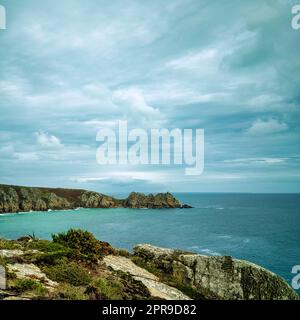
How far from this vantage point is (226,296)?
16328mm

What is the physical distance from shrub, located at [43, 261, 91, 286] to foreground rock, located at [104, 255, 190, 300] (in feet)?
8.16

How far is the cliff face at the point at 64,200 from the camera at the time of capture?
144m

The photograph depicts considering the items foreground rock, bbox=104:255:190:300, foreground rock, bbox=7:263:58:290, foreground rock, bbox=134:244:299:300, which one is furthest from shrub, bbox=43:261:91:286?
foreground rock, bbox=134:244:299:300

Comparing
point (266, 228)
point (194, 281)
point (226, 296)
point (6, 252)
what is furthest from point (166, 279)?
point (266, 228)

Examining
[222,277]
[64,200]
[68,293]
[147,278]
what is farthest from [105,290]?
[64,200]

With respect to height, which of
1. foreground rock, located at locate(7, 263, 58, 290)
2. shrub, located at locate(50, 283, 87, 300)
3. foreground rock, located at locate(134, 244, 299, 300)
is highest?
foreground rock, located at locate(7, 263, 58, 290)

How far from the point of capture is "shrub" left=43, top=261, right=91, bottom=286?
11.1 meters

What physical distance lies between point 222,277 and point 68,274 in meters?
9.16

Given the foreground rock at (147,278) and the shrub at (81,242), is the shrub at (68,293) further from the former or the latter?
the shrub at (81,242)

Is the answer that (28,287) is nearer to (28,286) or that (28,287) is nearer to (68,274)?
(28,286)

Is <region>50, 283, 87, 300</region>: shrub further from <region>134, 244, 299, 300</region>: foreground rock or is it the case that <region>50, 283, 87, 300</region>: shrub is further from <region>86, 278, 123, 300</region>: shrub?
<region>134, 244, 299, 300</region>: foreground rock
